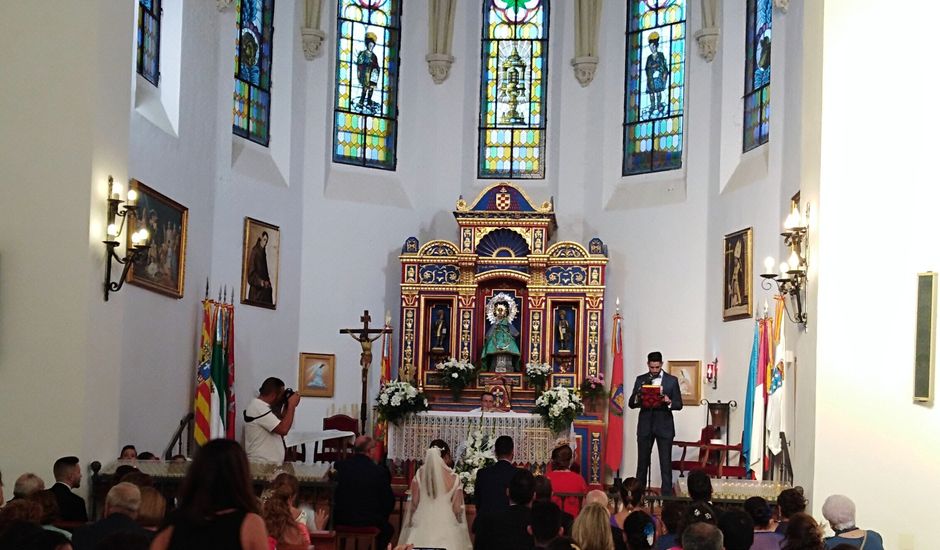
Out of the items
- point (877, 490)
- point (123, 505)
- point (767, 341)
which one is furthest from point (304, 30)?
point (123, 505)

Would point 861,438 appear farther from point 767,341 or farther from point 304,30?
point 304,30

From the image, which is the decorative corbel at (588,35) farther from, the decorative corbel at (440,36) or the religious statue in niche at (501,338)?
the religious statue in niche at (501,338)

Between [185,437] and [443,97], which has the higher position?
[443,97]

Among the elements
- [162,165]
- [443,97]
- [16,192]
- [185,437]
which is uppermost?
[443,97]

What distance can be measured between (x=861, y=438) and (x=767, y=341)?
5.31 m

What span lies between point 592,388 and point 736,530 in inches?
502

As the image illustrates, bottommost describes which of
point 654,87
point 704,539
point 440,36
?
point 704,539

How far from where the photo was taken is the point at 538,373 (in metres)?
19.2

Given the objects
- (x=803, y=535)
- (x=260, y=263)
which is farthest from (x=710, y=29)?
(x=803, y=535)

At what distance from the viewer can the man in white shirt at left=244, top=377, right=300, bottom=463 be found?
10.7m

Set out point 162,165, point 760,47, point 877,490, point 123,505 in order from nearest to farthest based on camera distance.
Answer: point 123,505, point 877,490, point 162,165, point 760,47

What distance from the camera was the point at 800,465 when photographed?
11.1m

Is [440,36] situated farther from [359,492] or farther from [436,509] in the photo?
[436,509]

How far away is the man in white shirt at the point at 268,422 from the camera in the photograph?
35.0 ft
